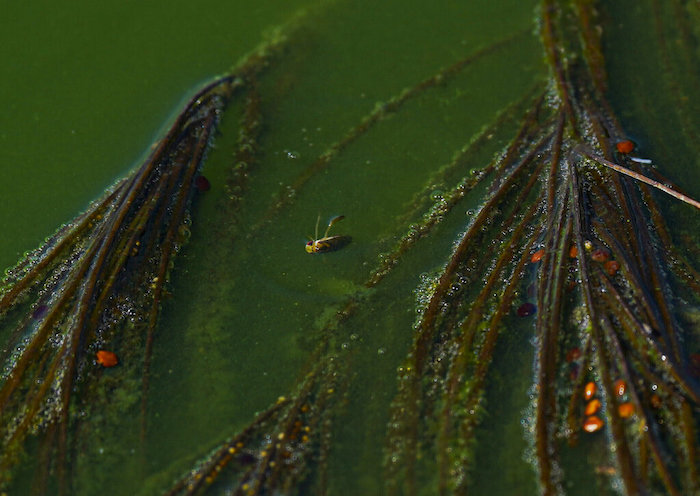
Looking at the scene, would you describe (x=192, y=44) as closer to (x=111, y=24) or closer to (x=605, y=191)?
(x=111, y=24)

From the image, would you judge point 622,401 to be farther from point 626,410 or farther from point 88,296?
point 88,296

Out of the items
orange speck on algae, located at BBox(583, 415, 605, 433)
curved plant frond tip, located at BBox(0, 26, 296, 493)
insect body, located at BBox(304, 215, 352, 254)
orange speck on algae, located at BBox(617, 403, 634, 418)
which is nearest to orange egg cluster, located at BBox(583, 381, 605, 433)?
orange speck on algae, located at BBox(583, 415, 605, 433)

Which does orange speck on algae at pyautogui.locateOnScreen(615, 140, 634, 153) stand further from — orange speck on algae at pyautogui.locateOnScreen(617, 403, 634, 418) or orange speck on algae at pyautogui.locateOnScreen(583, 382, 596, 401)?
orange speck on algae at pyautogui.locateOnScreen(617, 403, 634, 418)

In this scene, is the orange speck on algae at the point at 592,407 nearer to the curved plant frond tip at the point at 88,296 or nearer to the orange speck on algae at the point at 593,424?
the orange speck on algae at the point at 593,424

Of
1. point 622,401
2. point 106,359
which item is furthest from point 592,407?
point 106,359

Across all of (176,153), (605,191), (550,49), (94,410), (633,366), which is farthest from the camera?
(550,49)

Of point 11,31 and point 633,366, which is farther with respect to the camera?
point 11,31

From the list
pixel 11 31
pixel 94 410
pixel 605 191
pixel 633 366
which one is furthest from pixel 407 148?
pixel 11 31
